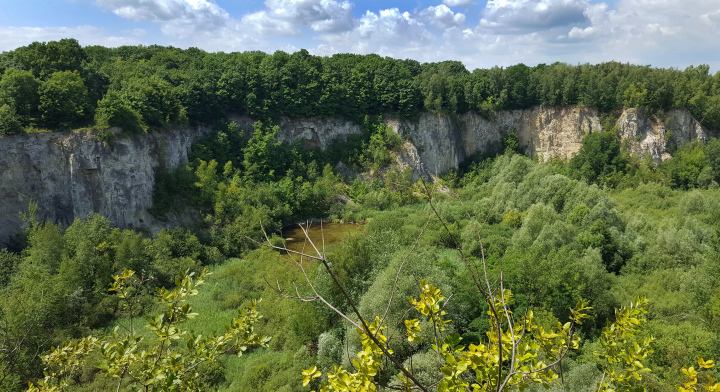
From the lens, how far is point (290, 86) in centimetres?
3894

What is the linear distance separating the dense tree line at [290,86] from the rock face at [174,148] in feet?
3.71

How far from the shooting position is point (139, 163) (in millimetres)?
27391

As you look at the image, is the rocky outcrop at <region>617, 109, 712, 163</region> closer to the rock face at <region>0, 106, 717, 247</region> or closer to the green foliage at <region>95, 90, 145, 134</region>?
the rock face at <region>0, 106, 717, 247</region>

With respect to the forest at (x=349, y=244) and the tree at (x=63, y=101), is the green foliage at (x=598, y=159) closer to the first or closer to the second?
the forest at (x=349, y=244)

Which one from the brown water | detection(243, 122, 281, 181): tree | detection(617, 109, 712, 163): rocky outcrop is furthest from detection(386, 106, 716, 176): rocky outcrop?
detection(243, 122, 281, 181): tree

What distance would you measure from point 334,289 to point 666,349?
36.5 ft

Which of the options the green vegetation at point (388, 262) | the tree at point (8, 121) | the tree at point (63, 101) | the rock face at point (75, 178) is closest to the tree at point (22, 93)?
the tree at point (63, 101)

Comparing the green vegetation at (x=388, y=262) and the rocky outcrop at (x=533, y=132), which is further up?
the rocky outcrop at (x=533, y=132)

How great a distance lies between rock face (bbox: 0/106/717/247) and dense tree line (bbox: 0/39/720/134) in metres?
1.13

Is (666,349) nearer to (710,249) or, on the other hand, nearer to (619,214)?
(710,249)

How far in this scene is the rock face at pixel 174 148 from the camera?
23.3 meters

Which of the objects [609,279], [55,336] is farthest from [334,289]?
[609,279]

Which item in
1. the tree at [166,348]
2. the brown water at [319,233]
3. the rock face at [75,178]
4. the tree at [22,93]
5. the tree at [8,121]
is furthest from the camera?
the brown water at [319,233]

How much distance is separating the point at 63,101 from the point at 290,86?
1869cm
